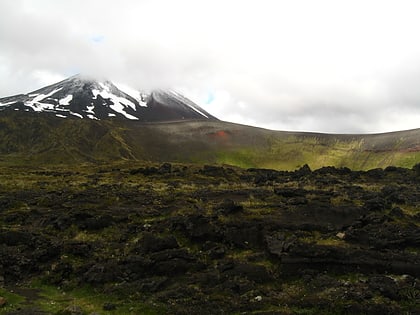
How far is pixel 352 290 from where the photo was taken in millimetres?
22188

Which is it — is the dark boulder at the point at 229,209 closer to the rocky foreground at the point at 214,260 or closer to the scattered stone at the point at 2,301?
the rocky foreground at the point at 214,260

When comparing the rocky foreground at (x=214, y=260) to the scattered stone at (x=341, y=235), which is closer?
the rocky foreground at (x=214, y=260)

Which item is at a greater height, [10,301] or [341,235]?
[341,235]

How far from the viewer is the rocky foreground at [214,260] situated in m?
21.4

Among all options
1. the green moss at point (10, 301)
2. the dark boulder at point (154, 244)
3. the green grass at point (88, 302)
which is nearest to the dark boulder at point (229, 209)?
the dark boulder at point (154, 244)

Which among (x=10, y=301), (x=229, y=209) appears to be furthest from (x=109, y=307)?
(x=229, y=209)

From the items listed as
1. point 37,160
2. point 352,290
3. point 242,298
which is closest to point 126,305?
point 242,298

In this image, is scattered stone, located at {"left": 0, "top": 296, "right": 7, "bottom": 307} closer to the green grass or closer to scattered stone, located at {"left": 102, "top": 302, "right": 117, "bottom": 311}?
the green grass

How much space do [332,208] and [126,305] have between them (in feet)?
78.4

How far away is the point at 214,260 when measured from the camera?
28.2m

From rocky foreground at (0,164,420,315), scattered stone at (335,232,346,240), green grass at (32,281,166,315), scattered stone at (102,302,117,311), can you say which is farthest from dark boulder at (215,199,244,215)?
scattered stone at (102,302,117,311)

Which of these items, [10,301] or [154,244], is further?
[154,244]

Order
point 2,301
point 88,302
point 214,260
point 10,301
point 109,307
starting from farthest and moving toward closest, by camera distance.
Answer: point 214,260 < point 88,302 < point 10,301 < point 109,307 < point 2,301

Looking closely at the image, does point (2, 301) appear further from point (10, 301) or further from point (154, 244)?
point (154, 244)
